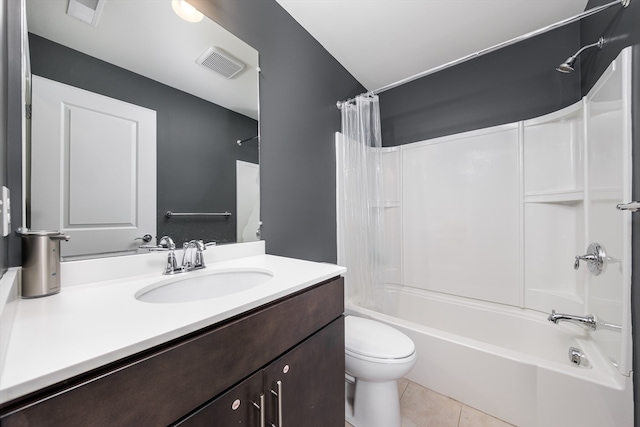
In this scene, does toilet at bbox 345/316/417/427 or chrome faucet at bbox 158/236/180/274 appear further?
toilet at bbox 345/316/417/427

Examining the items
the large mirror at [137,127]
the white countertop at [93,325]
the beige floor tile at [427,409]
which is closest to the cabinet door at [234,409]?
the white countertop at [93,325]

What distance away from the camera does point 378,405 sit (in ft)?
4.16

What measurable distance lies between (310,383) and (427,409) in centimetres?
107

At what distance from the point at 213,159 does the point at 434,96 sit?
207 cm

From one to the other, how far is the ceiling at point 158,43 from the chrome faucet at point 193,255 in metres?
0.70

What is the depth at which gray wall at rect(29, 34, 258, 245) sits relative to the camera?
2.65ft

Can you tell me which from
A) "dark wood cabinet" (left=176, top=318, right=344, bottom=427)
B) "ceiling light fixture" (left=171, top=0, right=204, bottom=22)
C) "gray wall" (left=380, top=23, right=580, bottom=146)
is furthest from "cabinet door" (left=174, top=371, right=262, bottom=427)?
"gray wall" (left=380, top=23, right=580, bottom=146)

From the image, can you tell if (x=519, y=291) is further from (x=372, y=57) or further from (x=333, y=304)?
(x=372, y=57)

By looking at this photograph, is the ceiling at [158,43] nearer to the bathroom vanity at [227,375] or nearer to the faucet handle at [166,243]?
the faucet handle at [166,243]

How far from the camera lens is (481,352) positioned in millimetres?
1373

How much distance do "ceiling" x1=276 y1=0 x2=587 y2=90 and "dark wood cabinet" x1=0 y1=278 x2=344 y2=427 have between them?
5.48 feet

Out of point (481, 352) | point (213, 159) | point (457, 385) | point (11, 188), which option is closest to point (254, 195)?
point (213, 159)

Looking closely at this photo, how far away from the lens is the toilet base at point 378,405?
1.26 metres

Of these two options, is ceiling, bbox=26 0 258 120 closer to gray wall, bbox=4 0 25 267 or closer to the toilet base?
gray wall, bbox=4 0 25 267
